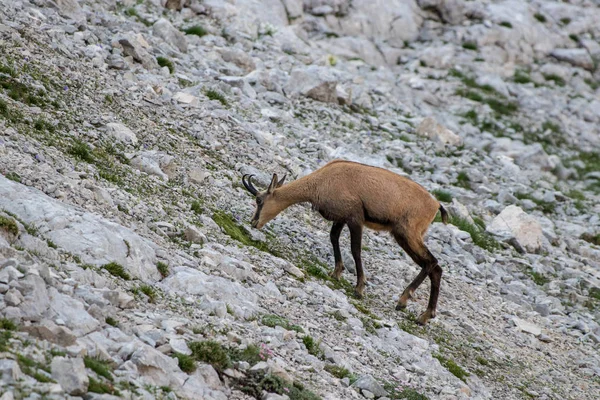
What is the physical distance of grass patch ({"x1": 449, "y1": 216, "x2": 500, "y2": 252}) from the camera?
56.3 feet

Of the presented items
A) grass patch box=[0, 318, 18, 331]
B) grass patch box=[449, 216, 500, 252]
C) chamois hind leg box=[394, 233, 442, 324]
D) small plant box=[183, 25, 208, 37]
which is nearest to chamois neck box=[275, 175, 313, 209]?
chamois hind leg box=[394, 233, 442, 324]

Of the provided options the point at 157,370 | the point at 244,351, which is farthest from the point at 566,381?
the point at 157,370

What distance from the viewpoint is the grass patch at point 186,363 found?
7.30 metres

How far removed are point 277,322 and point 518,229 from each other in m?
10.4

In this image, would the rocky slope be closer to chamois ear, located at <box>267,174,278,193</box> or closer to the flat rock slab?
the flat rock slab

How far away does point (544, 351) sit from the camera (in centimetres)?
1347

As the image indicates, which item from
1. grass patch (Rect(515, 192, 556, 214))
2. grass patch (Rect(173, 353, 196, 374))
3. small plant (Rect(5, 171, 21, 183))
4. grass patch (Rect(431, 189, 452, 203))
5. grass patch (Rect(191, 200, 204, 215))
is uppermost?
small plant (Rect(5, 171, 21, 183))

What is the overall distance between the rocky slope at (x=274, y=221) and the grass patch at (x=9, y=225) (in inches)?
1.0

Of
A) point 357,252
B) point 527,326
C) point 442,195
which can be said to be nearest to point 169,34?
point 442,195

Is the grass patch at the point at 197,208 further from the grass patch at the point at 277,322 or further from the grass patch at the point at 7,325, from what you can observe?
the grass patch at the point at 7,325

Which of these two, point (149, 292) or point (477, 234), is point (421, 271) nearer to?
point (477, 234)

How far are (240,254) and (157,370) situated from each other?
4.28m

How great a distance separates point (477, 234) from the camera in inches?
684

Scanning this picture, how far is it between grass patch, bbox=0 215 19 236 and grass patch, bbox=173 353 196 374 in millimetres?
2308
